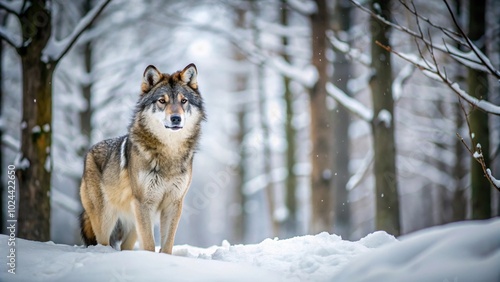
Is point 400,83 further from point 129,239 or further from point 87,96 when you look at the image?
point 87,96

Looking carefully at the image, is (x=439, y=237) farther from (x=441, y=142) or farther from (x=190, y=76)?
(x=441, y=142)

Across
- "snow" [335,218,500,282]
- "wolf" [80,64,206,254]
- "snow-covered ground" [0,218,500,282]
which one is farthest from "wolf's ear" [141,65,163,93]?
"snow" [335,218,500,282]

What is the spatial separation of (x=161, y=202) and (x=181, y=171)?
1.39ft

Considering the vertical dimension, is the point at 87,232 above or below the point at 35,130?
below

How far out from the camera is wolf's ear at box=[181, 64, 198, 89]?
5.56 meters

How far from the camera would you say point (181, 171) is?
5.27 metres

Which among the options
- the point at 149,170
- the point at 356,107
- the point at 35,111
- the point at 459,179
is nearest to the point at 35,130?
the point at 35,111

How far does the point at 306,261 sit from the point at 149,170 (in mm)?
2047

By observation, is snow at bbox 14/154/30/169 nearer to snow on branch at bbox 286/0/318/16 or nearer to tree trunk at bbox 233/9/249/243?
snow on branch at bbox 286/0/318/16

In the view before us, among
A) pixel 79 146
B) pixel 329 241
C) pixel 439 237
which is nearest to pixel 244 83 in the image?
pixel 79 146

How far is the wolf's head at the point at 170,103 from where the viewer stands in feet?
16.9

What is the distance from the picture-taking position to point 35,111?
627 centimetres

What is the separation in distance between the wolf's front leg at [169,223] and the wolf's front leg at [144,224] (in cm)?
20

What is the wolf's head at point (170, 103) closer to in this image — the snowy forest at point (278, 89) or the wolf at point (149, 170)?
the wolf at point (149, 170)
